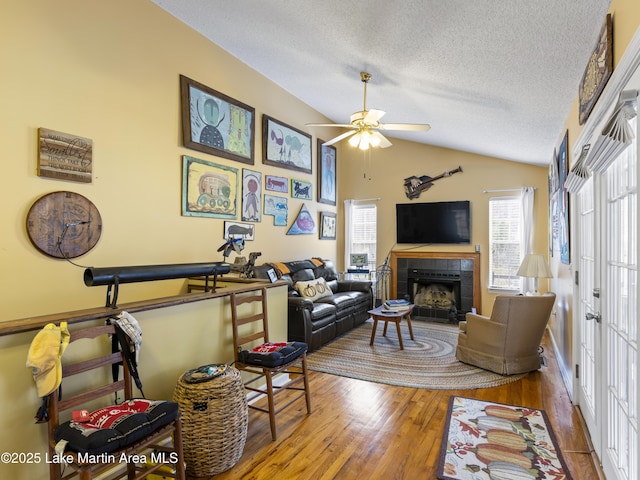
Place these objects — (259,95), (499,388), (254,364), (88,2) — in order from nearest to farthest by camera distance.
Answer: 1. (254,364)
2. (88,2)
3. (499,388)
4. (259,95)

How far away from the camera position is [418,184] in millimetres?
6816

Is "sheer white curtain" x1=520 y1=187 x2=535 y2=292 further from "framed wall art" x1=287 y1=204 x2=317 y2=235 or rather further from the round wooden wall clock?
the round wooden wall clock

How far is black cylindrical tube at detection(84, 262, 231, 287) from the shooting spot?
2064 millimetres

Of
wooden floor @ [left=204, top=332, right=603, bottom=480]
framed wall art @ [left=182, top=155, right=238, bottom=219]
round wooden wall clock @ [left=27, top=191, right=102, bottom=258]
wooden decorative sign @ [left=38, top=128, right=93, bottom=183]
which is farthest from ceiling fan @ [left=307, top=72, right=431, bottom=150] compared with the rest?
wooden floor @ [left=204, top=332, right=603, bottom=480]

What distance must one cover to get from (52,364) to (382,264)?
240 inches

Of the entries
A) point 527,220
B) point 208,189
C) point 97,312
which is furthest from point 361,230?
point 97,312

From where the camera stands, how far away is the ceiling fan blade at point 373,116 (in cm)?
370

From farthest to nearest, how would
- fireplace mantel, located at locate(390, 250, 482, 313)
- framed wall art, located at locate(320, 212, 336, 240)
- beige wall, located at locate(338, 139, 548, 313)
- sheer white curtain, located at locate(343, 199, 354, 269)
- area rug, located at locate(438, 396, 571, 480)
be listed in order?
sheer white curtain, located at locate(343, 199, 354, 269) → framed wall art, located at locate(320, 212, 336, 240) → fireplace mantel, located at locate(390, 250, 482, 313) → beige wall, located at locate(338, 139, 548, 313) → area rug, located at locate(438, 396, 571, 480)

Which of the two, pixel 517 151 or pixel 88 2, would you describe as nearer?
pixel 88 2

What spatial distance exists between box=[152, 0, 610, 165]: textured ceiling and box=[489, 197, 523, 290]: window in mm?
925

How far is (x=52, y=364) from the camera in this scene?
158 centimetres

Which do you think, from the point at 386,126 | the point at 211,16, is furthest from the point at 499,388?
the point at 211,16

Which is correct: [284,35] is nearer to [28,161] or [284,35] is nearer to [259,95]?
[259,95]

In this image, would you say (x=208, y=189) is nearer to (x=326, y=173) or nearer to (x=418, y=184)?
(x=326, y=173)
